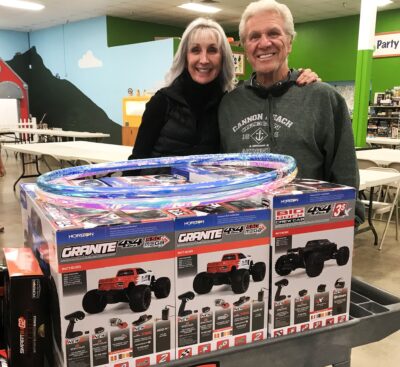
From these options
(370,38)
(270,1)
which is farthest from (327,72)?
(270,1)

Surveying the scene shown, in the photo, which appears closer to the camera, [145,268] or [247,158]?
[145,268]

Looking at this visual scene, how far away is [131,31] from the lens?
A: 42.2 feet

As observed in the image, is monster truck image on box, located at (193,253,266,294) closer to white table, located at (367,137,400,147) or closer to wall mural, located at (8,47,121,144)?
white table, located at (367,137,400,147)

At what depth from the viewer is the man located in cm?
158

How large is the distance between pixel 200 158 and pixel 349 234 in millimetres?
519

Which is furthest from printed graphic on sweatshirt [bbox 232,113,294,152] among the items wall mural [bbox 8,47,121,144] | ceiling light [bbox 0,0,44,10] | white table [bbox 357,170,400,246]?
wall mural [bbox 8,47,121,144]

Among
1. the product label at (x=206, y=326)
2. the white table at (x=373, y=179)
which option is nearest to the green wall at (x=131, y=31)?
the white table at (x=373, y=179)

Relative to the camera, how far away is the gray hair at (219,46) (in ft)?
5.97

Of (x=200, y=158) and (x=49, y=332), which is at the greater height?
(x=200, y=158)

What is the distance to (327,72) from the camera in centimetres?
1245

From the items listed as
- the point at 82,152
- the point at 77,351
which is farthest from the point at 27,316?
the point at 82,152

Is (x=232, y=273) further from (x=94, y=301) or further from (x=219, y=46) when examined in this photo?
(x=219, y=46)

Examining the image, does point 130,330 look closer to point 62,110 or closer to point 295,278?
point 295,278

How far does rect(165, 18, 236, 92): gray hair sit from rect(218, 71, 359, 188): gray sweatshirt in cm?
22
